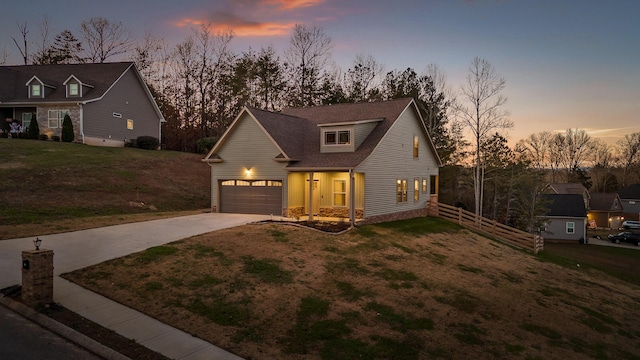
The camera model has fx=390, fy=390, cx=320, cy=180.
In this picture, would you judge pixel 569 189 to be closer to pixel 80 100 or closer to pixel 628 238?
pixel 628 238

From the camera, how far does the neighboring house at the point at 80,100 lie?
36.5 metres

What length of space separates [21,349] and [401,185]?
21.9 m

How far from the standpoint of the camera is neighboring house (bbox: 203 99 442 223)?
2211 cm

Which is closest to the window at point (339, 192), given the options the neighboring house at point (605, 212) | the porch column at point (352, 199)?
the porch column at point (352, 199)

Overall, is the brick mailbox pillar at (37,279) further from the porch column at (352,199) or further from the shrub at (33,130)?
the shrub at (33,130)

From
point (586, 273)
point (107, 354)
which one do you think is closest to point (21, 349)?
point (107, 354)

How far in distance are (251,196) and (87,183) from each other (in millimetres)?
12114

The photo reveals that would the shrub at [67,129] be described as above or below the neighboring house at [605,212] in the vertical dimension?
above

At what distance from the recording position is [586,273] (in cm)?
2323

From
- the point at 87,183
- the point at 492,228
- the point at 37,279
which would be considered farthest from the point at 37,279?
the point at 492,228

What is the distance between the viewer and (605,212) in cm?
6181

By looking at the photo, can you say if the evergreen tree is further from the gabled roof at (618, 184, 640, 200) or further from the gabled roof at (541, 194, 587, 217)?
the gabled roof at (618, 184, 640, 200)

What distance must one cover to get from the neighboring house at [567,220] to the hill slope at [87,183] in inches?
1605

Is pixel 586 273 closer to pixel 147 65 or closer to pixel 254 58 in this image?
pixel 254 58
